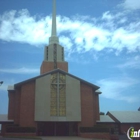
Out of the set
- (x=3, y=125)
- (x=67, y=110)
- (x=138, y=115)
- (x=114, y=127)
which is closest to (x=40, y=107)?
(x=67, y=110)

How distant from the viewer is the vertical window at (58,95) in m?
37.0

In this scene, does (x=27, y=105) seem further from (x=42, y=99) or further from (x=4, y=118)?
(x=4, y=118)

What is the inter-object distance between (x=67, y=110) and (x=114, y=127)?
1077cm

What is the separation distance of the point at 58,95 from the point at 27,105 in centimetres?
504

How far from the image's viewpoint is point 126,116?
151 feet

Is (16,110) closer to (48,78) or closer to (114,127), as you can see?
(48,78)

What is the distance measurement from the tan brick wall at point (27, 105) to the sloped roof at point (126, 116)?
1647cm

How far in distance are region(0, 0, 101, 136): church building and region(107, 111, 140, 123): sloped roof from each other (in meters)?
8.31

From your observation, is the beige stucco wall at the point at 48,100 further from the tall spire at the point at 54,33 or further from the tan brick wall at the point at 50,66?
the tall spire at the point at 54,33

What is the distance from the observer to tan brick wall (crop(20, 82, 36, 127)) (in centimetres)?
3581

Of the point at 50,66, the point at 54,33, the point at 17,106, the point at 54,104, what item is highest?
the point at 54,33

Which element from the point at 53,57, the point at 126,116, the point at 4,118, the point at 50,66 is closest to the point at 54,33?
the point at 53,57

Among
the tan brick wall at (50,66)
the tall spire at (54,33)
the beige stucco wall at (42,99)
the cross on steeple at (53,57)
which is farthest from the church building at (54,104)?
the tall spire at (54,33)

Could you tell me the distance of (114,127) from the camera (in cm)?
4247
